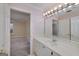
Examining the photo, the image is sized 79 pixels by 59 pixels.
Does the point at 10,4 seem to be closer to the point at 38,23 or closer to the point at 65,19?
the point at 38,23

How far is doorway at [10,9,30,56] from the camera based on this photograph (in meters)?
1.45

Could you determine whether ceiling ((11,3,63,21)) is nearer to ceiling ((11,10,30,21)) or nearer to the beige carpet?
ceiling ((11,10,30,21))

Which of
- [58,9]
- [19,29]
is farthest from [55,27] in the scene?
[19,29]

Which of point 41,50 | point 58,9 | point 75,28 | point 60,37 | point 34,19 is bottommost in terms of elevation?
point 41,50

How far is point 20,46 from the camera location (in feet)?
4.80

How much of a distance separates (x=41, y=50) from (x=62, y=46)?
251 millimetres

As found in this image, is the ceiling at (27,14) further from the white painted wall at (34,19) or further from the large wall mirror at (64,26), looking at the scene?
the large wall mirror at (64,26)

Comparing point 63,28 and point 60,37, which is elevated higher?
point 63,28

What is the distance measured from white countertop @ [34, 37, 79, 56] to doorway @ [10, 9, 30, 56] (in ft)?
0.49

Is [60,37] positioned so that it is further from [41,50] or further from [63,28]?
[41,50]

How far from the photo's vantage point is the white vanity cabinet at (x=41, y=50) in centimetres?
140

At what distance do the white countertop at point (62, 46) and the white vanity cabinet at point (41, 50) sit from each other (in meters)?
0.04

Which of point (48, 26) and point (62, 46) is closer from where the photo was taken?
point (62, 46)

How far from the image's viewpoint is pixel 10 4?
1.44m
